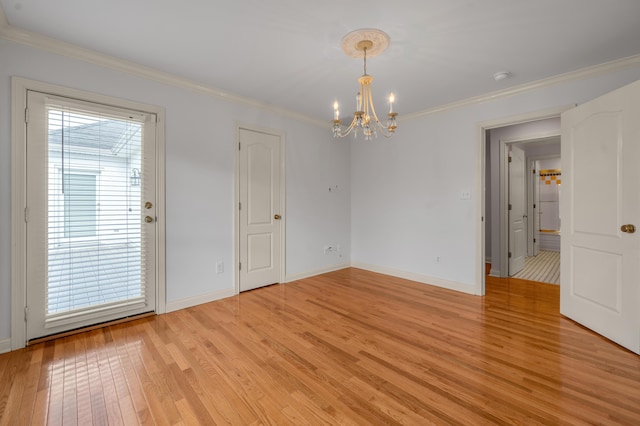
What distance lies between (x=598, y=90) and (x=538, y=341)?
2577mm

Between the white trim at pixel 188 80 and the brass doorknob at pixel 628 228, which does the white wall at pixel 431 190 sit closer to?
the white trim at pixel 188 80

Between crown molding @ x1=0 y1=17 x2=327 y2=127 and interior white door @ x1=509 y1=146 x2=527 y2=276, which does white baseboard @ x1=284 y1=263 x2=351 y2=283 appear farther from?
interior white door @ x1=509 y1=146 x2=527 y2=276

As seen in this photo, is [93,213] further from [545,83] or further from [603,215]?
[545,83]

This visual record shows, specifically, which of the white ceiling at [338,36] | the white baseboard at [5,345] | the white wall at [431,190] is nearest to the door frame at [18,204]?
the white baseboard at [5,345]

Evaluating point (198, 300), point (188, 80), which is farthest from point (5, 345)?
point (188, 80)

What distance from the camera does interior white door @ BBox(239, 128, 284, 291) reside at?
3828mm

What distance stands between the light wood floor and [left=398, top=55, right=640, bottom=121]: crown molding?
8.27 ft

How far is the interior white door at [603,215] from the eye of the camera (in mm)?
2334

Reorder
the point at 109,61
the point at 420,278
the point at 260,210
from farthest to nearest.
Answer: the point at 420,278 < the point at 260,210 < the point at 109,61

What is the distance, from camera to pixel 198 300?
338 centimetres

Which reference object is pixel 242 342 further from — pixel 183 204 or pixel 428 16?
pixel 428 16

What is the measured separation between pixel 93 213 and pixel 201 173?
1121 millimetres

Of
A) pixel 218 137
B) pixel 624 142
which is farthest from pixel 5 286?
pixel 624 142

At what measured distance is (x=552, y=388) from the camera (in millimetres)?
1815
